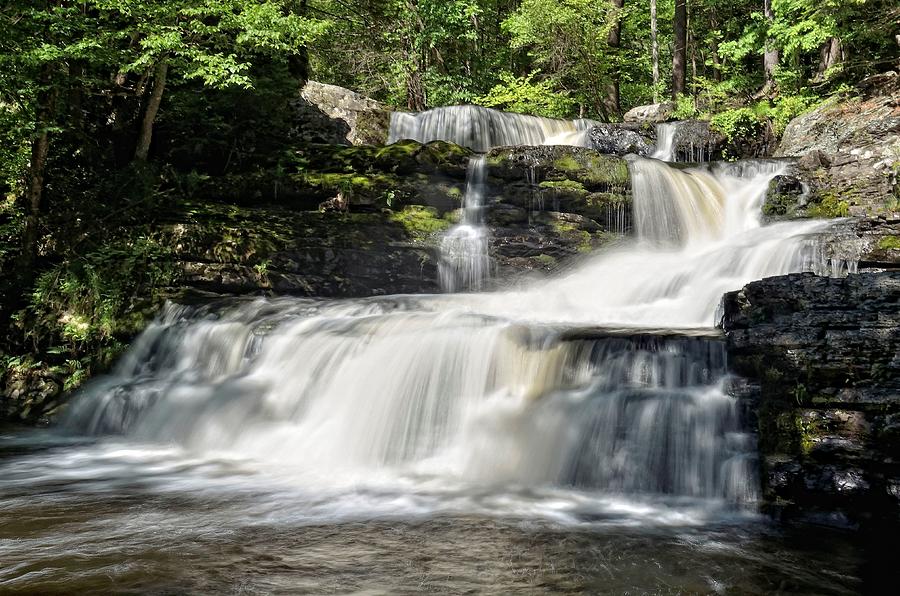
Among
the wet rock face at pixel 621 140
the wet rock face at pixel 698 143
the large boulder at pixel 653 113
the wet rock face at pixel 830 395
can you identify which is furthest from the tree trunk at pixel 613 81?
the wet rock face at pixel 830 395

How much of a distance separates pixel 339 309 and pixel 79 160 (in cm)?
579

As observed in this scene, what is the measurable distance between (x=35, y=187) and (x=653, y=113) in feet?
50.0

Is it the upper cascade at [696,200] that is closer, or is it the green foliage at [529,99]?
the upper cascade at [696,200]

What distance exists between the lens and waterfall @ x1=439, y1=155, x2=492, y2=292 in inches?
421

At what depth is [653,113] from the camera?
18.2 meters

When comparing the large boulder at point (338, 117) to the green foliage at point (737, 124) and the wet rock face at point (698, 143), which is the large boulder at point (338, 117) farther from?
the green foliage at point (737, 124)

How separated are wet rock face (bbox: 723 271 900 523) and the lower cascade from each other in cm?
26

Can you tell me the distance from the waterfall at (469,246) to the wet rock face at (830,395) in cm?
583

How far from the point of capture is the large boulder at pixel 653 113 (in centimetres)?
1752

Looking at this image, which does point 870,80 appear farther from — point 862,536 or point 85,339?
point 85,339

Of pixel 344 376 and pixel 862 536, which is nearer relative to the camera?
pixel 862 536

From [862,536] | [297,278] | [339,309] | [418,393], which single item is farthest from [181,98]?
[862,536]

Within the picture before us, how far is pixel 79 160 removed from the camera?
1077 centimetres

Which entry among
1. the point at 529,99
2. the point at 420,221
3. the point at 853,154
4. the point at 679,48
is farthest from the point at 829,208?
the point at 679,48
